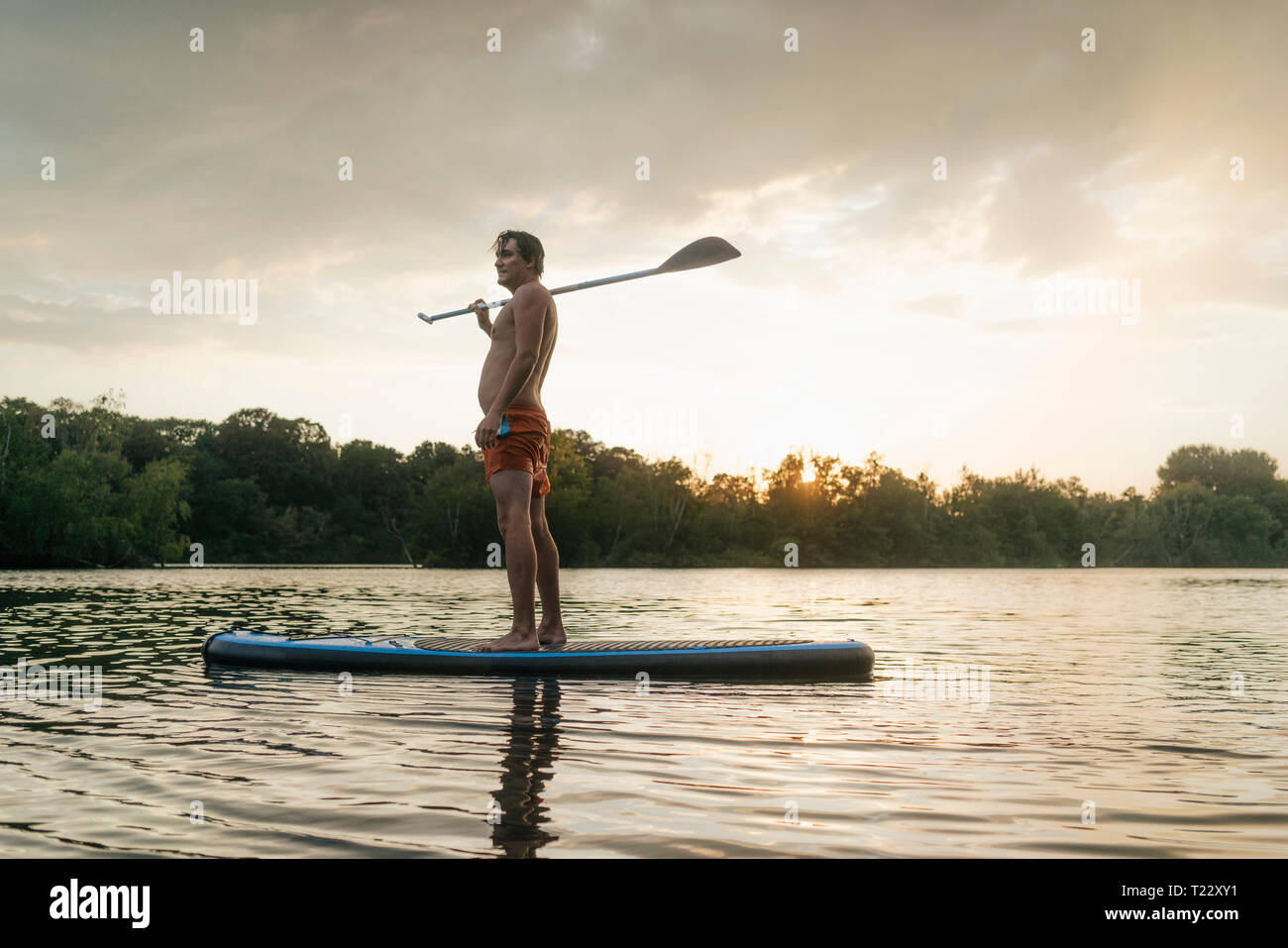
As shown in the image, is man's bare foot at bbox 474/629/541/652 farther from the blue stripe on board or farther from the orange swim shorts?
the orange swim shorts

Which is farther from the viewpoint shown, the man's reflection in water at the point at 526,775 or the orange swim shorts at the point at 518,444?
the orange swim shorts at the point at 518,444

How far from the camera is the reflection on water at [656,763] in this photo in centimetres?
276

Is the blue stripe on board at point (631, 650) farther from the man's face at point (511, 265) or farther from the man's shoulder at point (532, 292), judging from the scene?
the man's face at point (511, 265)

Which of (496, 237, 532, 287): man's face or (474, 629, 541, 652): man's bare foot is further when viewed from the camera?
(496, 237, 532, 287): man's face

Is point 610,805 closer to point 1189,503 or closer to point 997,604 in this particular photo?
point 997,604

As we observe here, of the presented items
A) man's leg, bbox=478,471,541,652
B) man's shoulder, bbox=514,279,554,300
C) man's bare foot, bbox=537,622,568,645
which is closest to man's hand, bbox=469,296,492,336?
man's shoulder, bbox=514,279,554,300

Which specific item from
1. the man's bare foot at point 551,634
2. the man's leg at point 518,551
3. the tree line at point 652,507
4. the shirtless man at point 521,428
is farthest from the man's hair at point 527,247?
the tree line at point 652,507

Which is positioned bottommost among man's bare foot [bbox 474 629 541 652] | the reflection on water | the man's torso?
the reflection on water

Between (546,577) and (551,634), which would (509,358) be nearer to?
(546,577)

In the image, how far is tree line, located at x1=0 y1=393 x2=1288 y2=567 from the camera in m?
67.4

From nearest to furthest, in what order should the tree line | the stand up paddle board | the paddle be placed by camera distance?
the stand up paddle board → the paddle → the tree line

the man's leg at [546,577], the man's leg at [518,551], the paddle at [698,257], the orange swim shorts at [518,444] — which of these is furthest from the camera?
the paddle at [698,257]
